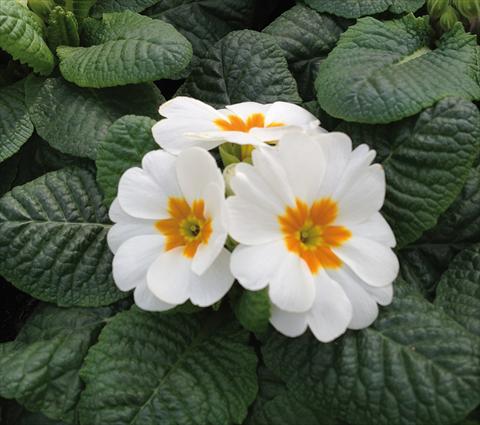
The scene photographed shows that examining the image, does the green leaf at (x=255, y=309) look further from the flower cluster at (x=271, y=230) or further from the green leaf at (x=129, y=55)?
the green leaf at (x=129, y=55)

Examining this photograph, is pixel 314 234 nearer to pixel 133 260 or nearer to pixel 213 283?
pixel 213 283

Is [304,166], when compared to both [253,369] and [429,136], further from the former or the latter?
[253,369]

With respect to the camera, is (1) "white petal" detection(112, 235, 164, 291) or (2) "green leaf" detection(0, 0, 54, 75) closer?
(1) "white petal" detection(112, 235, 164, 291)

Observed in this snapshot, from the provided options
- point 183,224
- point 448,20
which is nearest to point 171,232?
point 183,224

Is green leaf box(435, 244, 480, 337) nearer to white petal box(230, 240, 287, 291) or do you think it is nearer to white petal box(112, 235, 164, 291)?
white petal box(230, 240, 287, 291)

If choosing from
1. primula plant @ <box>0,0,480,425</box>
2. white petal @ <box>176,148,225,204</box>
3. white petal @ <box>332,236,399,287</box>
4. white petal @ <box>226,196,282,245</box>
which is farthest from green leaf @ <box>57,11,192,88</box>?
white petal @ <box>332,236,399,287</box>
